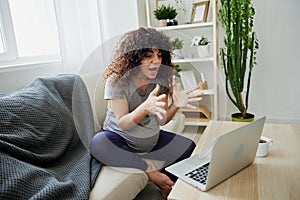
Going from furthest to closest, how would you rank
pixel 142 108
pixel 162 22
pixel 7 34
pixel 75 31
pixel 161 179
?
pixel 162 22
pixel 75 31
pixel 7 34
pixel 161 179
pixel 142 108

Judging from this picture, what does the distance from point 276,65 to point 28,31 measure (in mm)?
1936

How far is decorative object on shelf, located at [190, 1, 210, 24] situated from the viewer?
1.97 meters

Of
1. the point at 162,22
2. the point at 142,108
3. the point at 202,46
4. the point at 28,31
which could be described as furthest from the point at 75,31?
the point at 142,108

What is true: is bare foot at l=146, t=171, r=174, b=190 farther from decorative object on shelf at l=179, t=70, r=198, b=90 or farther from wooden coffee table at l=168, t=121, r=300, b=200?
decorative object on shelf at l=179, t=70, r=198, b=90

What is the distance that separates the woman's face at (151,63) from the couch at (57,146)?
322 millimetres

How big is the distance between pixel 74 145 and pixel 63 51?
731mm

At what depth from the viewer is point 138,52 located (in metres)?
0.77

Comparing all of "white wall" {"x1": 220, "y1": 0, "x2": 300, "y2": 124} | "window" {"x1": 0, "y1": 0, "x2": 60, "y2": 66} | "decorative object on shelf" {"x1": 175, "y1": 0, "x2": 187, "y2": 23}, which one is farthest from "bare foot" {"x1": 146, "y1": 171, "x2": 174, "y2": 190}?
"decorative object on shelf" {"x1": 175, "y1": 0, "x2": 187, "y2": 23}

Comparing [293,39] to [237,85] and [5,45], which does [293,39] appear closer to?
[237,85]

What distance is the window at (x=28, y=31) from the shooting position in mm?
1410

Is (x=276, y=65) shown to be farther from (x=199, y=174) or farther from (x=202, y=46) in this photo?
(x=199, y=174)

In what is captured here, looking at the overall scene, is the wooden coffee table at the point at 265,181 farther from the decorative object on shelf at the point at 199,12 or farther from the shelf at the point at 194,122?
the decorative object on shelf at the point at 199,12

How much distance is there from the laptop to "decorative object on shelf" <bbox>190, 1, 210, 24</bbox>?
1400mm

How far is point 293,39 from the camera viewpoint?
6.81 feet
